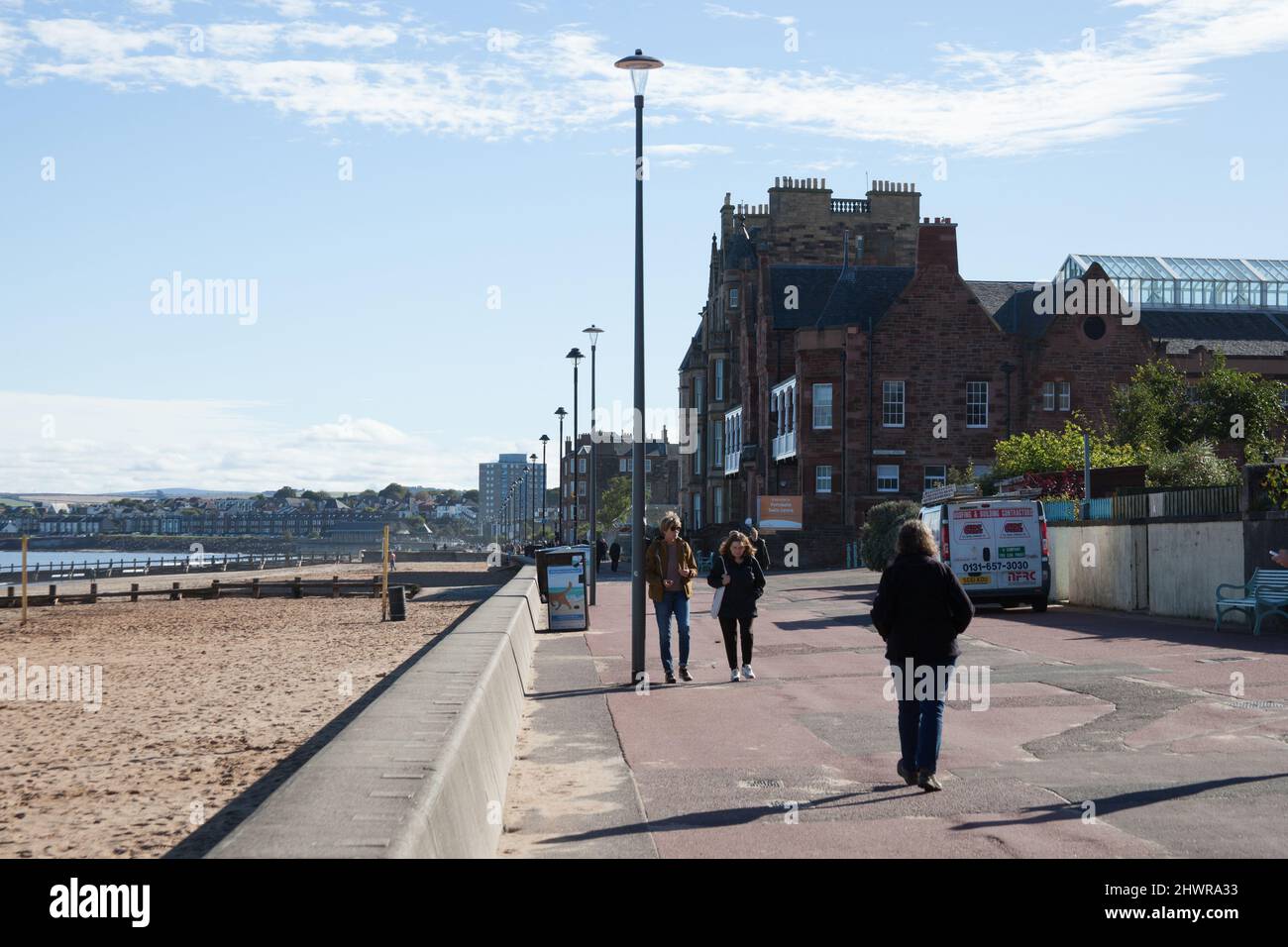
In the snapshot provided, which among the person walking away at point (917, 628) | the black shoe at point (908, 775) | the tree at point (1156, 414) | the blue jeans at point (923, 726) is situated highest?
the tree at point (1156, 414)

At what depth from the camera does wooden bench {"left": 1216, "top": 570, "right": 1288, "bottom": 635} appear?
21.0 metres

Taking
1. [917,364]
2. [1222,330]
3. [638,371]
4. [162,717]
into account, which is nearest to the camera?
[162,717]

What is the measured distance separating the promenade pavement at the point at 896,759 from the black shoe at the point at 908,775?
0.47 feet

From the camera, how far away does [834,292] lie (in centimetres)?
6297

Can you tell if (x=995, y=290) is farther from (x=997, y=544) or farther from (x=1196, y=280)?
(x=997, y=544)

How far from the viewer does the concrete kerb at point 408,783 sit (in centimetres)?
509

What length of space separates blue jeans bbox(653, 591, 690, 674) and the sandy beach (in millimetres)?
3457

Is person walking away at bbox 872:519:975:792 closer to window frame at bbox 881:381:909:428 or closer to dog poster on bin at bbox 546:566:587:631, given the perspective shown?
dog poster on bin at bbox 546:566:587:631

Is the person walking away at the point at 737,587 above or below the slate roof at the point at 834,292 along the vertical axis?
below

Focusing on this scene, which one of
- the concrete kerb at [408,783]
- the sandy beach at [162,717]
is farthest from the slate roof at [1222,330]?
the concrete kerb at [408,783]

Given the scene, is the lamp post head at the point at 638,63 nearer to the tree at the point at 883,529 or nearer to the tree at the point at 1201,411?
the tree at the point at 883,529
